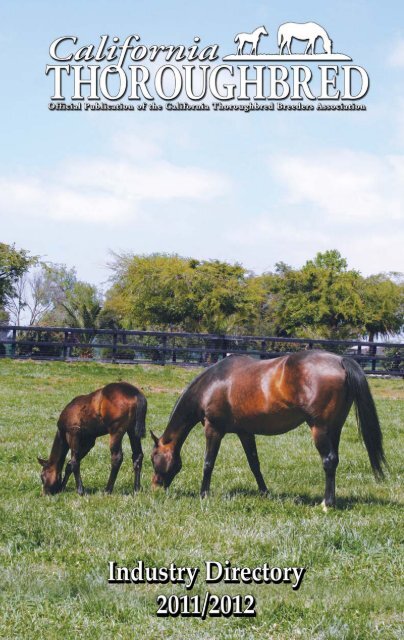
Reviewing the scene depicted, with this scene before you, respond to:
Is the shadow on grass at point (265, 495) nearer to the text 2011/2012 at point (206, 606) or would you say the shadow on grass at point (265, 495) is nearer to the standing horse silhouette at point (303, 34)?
the text 2011/2012 at point (206, 606)

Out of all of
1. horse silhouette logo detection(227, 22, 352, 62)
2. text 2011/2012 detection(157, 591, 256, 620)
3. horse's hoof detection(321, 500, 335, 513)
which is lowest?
text 2011/2012 detection(157, 591, 256, 620)

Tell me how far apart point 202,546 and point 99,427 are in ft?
7.63

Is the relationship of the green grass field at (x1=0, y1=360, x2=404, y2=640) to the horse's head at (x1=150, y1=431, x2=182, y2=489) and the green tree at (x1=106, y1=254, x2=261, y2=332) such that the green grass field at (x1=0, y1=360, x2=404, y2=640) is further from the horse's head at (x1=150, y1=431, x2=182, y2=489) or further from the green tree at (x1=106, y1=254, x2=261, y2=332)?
the green tree at (x1=106, y1=254, x2=261, y2=332)

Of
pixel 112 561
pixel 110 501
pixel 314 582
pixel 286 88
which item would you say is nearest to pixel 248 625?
pixel 314 582

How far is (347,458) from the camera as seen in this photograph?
10539 millimetres

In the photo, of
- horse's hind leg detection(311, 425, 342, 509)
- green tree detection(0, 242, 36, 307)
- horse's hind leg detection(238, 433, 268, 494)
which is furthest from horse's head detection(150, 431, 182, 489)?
green tree detection(0, 242, 36, 307)

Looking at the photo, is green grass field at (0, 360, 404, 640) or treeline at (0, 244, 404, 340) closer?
green grass field at (0, 360, 404, 640)

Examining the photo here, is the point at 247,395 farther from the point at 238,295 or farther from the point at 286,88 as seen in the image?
the point at 238,295

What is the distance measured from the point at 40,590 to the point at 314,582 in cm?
186

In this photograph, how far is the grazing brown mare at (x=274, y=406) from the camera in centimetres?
702

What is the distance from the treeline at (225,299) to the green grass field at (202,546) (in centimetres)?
3132

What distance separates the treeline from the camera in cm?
4147

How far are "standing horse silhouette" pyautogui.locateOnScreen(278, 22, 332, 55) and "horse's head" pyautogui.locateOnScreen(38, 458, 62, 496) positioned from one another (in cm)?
942

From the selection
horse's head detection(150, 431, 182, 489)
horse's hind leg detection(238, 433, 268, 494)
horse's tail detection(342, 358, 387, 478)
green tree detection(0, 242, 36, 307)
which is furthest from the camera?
green tree detection(0, 242, 36, 307)
